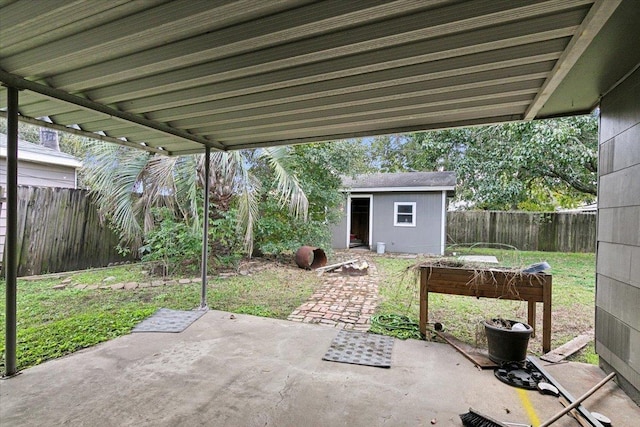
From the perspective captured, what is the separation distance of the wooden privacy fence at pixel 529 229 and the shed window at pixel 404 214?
1.54 m

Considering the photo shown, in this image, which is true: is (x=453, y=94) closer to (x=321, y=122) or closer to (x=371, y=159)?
(x=321, y=122)

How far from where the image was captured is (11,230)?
95.2 inches

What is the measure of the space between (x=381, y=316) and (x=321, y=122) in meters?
2.54


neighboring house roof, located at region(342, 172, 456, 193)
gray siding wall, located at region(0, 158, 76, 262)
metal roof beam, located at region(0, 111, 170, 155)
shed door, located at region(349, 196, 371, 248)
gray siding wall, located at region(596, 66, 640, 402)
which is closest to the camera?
gray siding wall, located at region(596, 66, 640, 402)

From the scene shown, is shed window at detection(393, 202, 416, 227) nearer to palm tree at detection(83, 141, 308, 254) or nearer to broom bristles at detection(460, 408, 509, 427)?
palm tree at detection(83, 141, 308, 254)

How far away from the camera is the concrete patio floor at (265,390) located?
200 centimetres

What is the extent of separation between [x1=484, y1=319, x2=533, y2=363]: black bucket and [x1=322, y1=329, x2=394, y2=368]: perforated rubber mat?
904 mm

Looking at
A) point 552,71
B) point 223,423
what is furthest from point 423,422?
point 552,71

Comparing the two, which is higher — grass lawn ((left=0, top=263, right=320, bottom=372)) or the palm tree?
the palm tree

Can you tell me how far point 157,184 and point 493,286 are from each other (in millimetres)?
5696

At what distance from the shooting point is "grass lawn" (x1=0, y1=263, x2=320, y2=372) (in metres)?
3.16

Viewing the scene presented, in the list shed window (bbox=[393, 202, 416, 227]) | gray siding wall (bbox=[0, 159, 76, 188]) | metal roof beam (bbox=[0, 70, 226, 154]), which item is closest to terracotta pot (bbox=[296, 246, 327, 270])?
shed window (bbox=[393, 202, 416, 227])

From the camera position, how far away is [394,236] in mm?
10938

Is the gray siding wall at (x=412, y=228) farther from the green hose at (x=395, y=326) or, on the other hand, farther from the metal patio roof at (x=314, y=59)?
the metal patio roof at (x=314, y=59)
